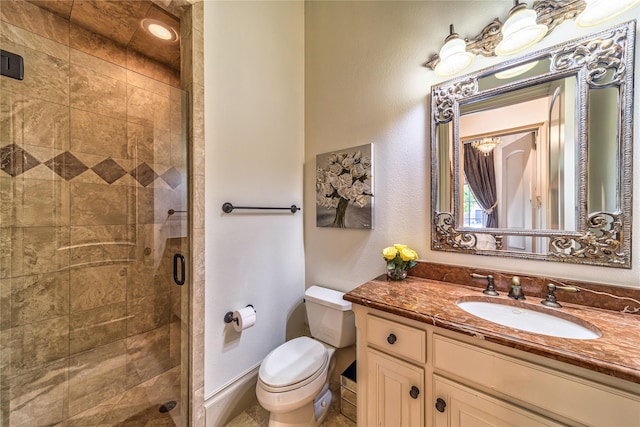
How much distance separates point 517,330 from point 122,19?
272cm

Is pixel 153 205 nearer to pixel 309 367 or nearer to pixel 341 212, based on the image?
pixel 341 212

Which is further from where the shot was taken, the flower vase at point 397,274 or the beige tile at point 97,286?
the beige tile at point 97,286

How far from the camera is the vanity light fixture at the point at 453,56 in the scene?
1.15 m

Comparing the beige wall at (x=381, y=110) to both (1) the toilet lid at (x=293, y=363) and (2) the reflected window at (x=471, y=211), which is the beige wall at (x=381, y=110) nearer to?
(2) the reflected window at (x=471, y=211)

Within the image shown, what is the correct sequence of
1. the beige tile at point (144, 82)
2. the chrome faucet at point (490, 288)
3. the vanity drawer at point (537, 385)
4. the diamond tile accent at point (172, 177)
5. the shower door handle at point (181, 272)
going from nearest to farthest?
the vanity drawer at point (537, 385), the chrome faucet at point (490, 288), the shower door handle at point (181, 272), the diamond tile accent at point (172, 177), the beige tile at point (144, 82)

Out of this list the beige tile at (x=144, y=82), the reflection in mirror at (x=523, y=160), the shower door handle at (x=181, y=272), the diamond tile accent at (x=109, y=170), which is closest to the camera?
the reflection in mirror at (x=523, y=160)

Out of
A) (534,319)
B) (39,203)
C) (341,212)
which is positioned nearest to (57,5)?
(39,203)

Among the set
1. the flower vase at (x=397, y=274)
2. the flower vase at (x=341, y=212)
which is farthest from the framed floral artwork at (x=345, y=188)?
the flower vase at (x=397, y=274)

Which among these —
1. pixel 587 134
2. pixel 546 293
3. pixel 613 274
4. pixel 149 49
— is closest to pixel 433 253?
pixel 546 293

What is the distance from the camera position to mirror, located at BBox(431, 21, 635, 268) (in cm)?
87

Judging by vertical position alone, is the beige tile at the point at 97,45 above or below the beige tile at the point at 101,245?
above

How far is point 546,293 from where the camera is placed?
3.19 feet

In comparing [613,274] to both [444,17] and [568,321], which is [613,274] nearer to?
[568,321]

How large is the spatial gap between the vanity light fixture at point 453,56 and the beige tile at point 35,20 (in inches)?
93.7
